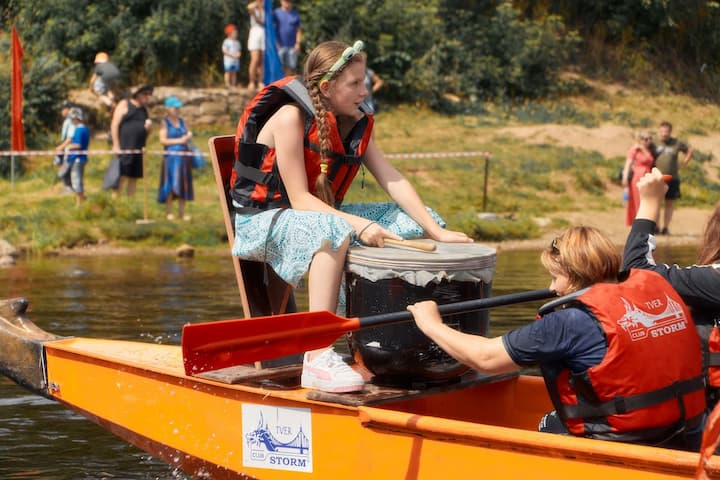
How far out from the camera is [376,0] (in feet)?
78.7

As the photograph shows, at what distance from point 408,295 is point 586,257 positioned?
3.15 ft

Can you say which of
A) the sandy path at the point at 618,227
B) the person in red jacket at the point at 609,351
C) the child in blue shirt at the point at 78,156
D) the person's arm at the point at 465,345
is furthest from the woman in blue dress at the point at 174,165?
the person in red jacket at the point at 609,351

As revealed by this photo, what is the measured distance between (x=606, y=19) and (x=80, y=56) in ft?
42.2

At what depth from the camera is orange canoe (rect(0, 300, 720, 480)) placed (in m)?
4.11

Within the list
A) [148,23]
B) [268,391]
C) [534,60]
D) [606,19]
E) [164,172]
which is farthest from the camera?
[606,19]

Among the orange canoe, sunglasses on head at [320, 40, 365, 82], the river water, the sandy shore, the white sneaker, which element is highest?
sunglasses on head at [320, 40, 365, 82]

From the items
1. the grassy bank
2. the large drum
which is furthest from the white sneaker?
the grassy bank

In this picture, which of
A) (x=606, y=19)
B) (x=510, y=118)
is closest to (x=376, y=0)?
(x=510, y=118)

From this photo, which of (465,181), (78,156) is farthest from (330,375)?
(465,181)

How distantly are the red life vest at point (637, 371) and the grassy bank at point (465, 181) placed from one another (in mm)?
10366

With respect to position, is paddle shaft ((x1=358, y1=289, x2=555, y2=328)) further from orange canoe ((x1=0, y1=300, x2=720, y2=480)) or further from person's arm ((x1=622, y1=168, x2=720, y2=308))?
person's arm ((x1=622, y1=168, x2=720, y2=308))

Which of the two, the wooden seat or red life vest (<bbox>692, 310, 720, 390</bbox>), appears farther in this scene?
the wooden seat

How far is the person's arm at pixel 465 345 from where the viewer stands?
4125mm

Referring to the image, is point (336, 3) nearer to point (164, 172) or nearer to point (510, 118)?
point (510, 118)
